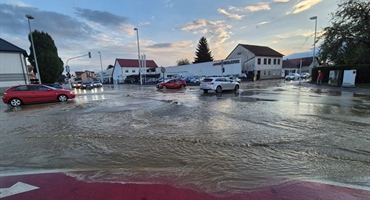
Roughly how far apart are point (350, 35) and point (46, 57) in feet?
163

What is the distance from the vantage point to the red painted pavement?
296 centimetres

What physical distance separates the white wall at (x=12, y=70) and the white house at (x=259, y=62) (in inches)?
1918

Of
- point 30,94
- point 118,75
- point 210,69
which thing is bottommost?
point 30,94

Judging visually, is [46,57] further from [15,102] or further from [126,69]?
[126,69]

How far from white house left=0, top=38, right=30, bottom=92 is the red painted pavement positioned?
34019 mm

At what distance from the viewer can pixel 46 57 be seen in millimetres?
37969

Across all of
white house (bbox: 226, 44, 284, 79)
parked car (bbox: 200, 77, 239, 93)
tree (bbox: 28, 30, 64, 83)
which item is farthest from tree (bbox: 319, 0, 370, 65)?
tree (bbox: 28, 30, 64, 83)

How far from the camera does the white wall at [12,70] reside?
27.9m

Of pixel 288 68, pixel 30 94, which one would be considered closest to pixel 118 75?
pixel 288 68

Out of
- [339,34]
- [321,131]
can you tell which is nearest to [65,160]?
[321,131]

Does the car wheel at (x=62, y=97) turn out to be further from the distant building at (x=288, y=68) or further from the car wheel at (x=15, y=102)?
the distant building at (x=288, y=68)

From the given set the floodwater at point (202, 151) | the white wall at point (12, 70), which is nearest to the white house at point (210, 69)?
the white wall at point (12, 70)

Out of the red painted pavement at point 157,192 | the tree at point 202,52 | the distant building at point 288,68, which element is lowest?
the red painted pavement at point 157,192

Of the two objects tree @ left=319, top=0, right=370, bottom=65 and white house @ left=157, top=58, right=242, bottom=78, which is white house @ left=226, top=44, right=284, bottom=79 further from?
tree @ left=319, top=0, right=370, bottom=65
